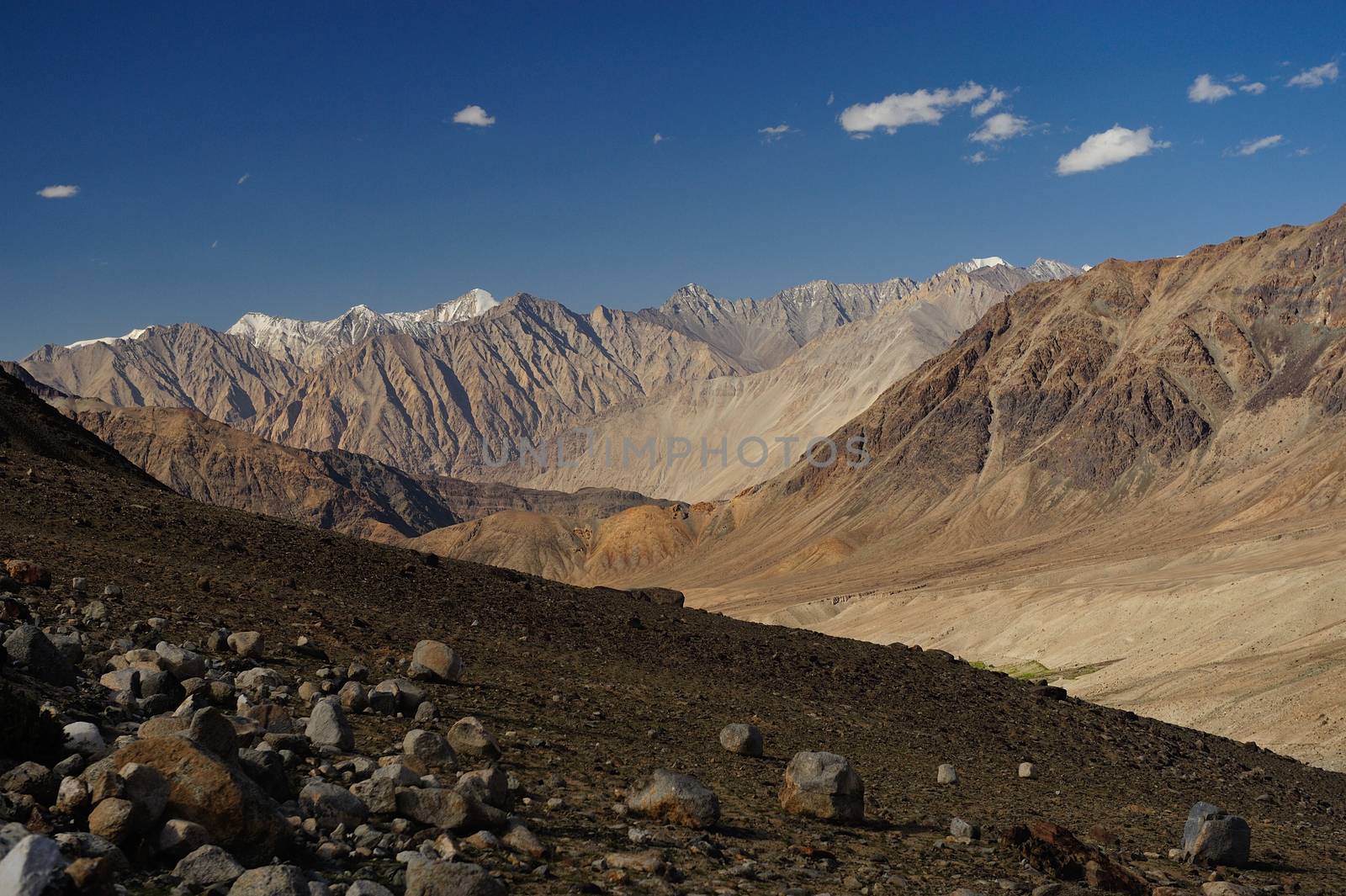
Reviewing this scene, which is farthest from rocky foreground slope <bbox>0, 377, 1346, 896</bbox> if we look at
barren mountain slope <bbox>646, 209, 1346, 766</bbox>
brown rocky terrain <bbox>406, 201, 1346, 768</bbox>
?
barren mountain slope <bbox>646, 209, 1346, 766</bbox>

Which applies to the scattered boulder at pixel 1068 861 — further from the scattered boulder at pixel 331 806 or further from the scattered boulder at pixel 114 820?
the scattered boulder at pixel 114 820

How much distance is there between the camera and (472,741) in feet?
→ 38.1

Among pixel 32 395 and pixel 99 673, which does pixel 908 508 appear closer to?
pixel 32 395

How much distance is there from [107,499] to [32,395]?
22397 mm

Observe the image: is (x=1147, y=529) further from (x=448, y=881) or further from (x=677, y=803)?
(x=448, y=881)

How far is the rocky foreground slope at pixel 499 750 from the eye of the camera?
296 inches

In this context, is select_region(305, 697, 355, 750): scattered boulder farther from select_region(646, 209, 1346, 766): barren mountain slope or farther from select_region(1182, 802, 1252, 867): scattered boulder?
select_region(646, 209, 1346, 766): barren mountain slope

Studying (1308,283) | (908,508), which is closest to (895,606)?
(908,508)

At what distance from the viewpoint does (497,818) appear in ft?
29.5

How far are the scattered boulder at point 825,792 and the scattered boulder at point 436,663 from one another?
248 inches

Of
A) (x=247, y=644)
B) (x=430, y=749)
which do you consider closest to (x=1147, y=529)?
(x=247, y=644)

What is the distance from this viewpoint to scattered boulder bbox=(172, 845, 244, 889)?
272 inches

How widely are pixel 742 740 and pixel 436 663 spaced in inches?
189

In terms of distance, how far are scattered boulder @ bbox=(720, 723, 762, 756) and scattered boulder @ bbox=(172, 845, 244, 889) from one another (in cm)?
927
